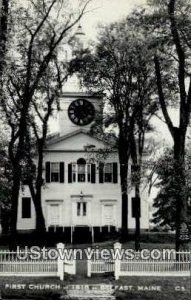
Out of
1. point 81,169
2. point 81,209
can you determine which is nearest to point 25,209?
point 81,209

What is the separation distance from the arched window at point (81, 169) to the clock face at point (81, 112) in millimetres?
2494

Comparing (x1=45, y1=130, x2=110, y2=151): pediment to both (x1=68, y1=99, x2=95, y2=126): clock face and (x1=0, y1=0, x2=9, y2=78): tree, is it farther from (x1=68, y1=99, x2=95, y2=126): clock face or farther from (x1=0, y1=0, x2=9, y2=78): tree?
(x1=0, y1=0, x2=9, y2=78): tree

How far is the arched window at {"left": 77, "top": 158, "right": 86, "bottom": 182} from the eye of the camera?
36281mm

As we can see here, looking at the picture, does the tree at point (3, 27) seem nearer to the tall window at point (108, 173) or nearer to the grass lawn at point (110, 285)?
the grass lawn at point (110, 285)

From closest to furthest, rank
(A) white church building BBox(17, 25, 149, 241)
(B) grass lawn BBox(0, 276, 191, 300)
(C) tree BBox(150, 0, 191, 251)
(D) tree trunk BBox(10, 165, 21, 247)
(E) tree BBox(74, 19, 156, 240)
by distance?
(B) grass lawn BBox(0, 276, 191, 300) < (C) tree BBox(150, 0, 191, 251) < (D) tree trunk BBox(10, 165, 21, 247) < (E) tree BBox(74, 19, 156, 240) < (A) white church building BBox(17, 25, 149, 241)

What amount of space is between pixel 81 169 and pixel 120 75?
11402 millimetres

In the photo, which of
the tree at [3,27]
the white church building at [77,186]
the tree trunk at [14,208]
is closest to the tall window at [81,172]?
the white church building at [77,186]

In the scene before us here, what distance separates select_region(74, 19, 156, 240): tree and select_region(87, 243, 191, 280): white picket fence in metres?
8.57

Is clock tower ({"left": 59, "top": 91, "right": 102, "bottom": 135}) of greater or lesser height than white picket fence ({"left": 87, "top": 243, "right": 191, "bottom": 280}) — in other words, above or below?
above

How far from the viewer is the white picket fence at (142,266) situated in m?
16.7

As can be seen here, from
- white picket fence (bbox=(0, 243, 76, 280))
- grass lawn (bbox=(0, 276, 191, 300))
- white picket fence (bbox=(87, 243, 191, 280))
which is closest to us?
grass lawn (bbox=(0, 276, 191, 300))

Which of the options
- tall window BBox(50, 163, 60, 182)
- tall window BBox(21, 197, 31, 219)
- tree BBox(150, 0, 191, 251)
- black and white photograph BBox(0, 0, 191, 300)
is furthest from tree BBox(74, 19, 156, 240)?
tall window BBox(21, 197, 31, 219)

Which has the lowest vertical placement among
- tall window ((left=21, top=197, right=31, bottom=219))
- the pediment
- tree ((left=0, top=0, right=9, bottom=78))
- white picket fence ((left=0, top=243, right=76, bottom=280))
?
tall window ((left=21, top=197, right=31, bottom=219))

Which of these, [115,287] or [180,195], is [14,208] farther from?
[115,287]
